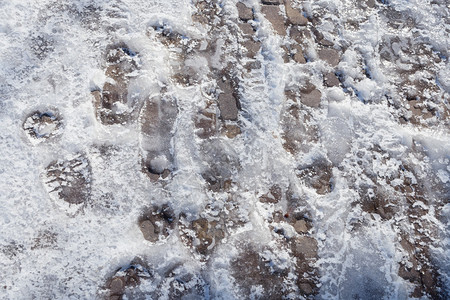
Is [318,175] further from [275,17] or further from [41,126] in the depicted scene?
[41,126]

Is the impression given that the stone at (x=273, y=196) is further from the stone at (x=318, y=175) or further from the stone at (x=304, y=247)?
the stone at (x=304, y=247)

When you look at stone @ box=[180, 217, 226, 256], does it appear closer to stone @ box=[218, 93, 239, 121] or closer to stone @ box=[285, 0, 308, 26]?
stone @ box=[218, 93, 239, 121]

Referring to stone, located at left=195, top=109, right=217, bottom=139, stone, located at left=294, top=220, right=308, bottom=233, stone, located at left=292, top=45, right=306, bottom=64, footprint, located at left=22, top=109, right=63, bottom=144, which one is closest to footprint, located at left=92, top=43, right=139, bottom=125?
footprint, located at left=22, top=109, right=63, bottom=144

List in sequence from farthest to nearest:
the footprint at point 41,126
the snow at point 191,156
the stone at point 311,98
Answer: the stone at point 311,98 → the footprint at point 41,126 → the snow at point 191,156

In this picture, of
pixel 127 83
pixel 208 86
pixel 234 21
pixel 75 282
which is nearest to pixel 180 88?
pixel 208 86

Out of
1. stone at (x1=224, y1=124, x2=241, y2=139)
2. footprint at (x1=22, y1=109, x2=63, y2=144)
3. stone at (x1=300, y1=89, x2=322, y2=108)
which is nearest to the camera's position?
footprint at (x1=22, y1=109, x2=63, y2=144)

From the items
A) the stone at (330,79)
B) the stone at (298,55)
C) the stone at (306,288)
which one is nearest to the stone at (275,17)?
the stone at (298,55)
